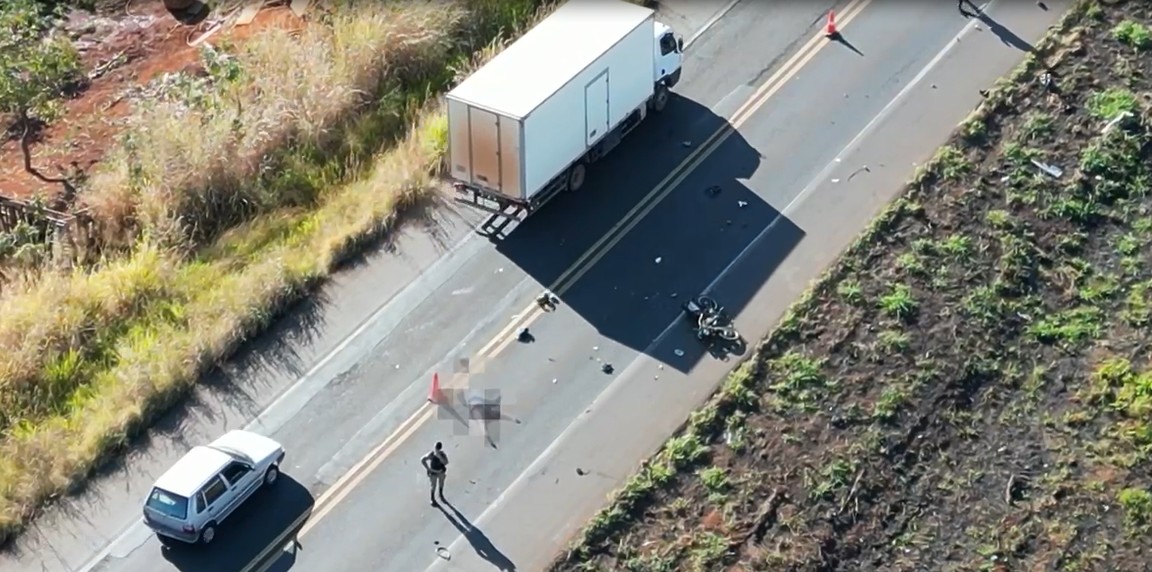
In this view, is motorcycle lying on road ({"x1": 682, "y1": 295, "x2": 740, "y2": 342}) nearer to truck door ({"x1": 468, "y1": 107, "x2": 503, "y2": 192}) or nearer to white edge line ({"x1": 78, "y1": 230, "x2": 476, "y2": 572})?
truck door ({"x1": 468, "y1": 107, "x2": 503, "y2": 192})

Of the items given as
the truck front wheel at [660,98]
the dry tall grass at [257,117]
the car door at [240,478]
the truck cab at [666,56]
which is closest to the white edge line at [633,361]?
the car door at [240,478]

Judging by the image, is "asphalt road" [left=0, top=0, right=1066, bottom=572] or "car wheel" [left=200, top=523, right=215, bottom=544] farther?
"asphalt road" [left=0, top=0, right=1066, bottom=572]

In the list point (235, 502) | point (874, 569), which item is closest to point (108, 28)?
point (235, 502)

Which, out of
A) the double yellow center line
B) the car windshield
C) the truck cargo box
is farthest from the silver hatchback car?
the truck cargo box

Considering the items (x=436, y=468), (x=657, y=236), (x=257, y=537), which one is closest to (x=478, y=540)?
(x=436, y=468)

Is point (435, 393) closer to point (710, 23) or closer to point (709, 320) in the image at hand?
point (709, 320)

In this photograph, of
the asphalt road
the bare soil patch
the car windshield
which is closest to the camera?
the car windshield
